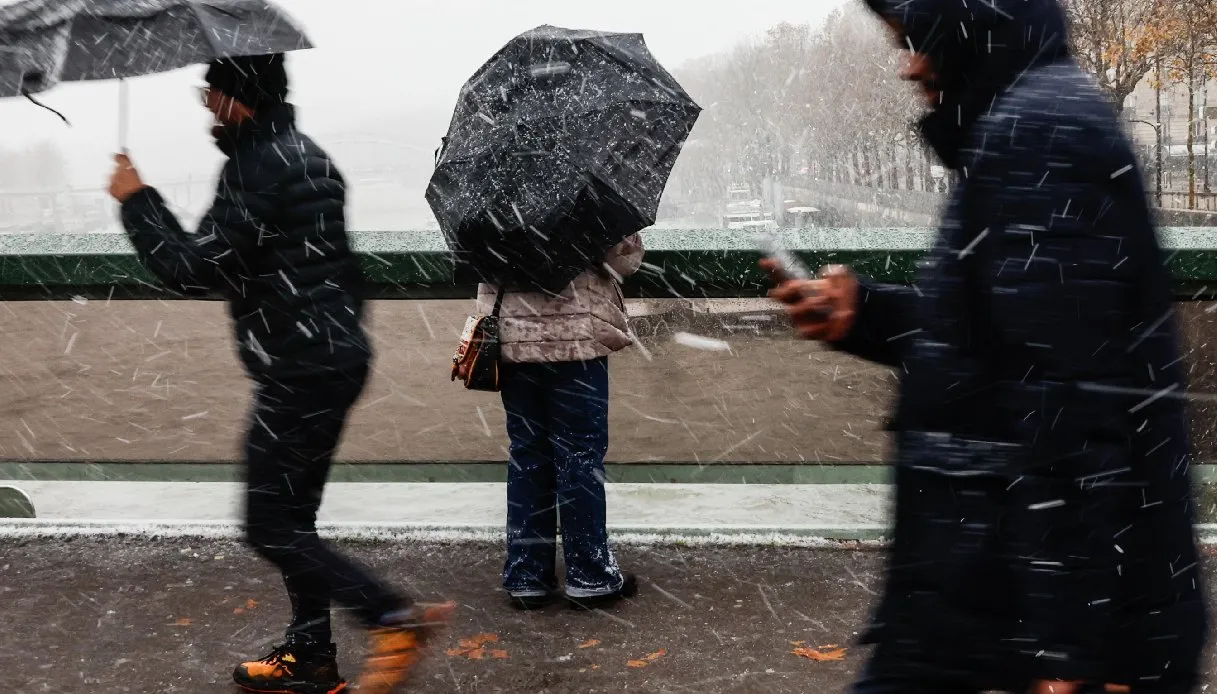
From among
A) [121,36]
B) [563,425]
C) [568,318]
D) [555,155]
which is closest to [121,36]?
[121,36]

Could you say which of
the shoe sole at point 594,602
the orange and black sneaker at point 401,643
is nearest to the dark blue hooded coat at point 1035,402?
the orange and black sneaker at point 401,643

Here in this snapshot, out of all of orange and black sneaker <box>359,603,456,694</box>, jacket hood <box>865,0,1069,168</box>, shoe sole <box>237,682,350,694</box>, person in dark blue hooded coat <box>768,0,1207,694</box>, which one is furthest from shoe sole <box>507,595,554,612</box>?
jacket hood <box>865,0,1069,168</box>

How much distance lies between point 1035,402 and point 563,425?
2.65 meters

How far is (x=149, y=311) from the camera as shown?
17.5ft

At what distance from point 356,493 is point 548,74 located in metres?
2.35

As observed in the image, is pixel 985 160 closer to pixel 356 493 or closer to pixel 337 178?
pixel 337 178

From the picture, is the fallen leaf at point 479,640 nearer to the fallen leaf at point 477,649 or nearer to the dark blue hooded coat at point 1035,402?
the fallen leaf at point 477,649

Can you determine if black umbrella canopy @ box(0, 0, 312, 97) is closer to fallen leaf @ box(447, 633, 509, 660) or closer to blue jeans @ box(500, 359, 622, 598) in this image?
blue jeans @ box(500, 359, 622, 598)

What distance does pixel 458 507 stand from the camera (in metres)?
5.38

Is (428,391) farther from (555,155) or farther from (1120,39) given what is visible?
(1120,39)

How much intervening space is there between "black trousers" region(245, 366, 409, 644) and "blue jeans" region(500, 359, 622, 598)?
90 cm

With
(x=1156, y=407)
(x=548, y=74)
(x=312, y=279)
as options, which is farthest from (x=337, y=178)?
(x=1156, y=407)

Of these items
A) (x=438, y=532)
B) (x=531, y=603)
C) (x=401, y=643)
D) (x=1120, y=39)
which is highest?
(x=401, y=643)

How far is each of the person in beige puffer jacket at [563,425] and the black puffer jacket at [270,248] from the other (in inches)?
34.5
